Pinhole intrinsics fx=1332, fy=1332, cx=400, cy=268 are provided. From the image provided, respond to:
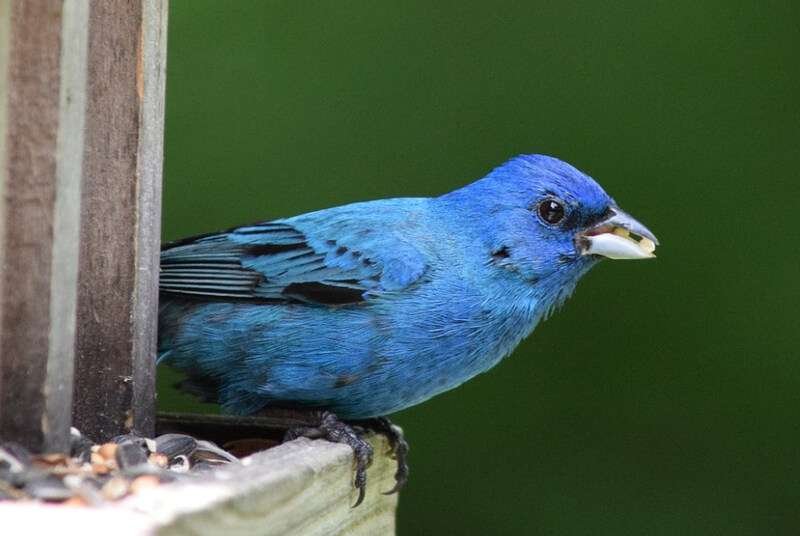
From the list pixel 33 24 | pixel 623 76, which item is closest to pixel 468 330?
pixel 33 24

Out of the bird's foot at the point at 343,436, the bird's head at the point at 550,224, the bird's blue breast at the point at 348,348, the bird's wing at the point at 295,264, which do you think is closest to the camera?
the bird's foot at the point at 343,436

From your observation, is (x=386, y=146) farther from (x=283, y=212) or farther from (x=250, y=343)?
(x=250, y=343)

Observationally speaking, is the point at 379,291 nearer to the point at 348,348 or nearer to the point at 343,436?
the point at 348,348

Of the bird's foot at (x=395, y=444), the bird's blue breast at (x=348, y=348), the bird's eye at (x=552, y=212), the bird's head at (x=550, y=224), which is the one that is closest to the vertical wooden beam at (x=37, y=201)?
the bird's blue breast at (x=348, y=348)

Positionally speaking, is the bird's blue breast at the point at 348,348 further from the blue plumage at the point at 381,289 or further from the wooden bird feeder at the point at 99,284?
the wooden bird feeder at the point at 99,284

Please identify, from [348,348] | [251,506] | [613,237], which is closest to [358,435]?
[348,348]

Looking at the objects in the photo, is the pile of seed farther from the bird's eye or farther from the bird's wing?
the bird's eye
